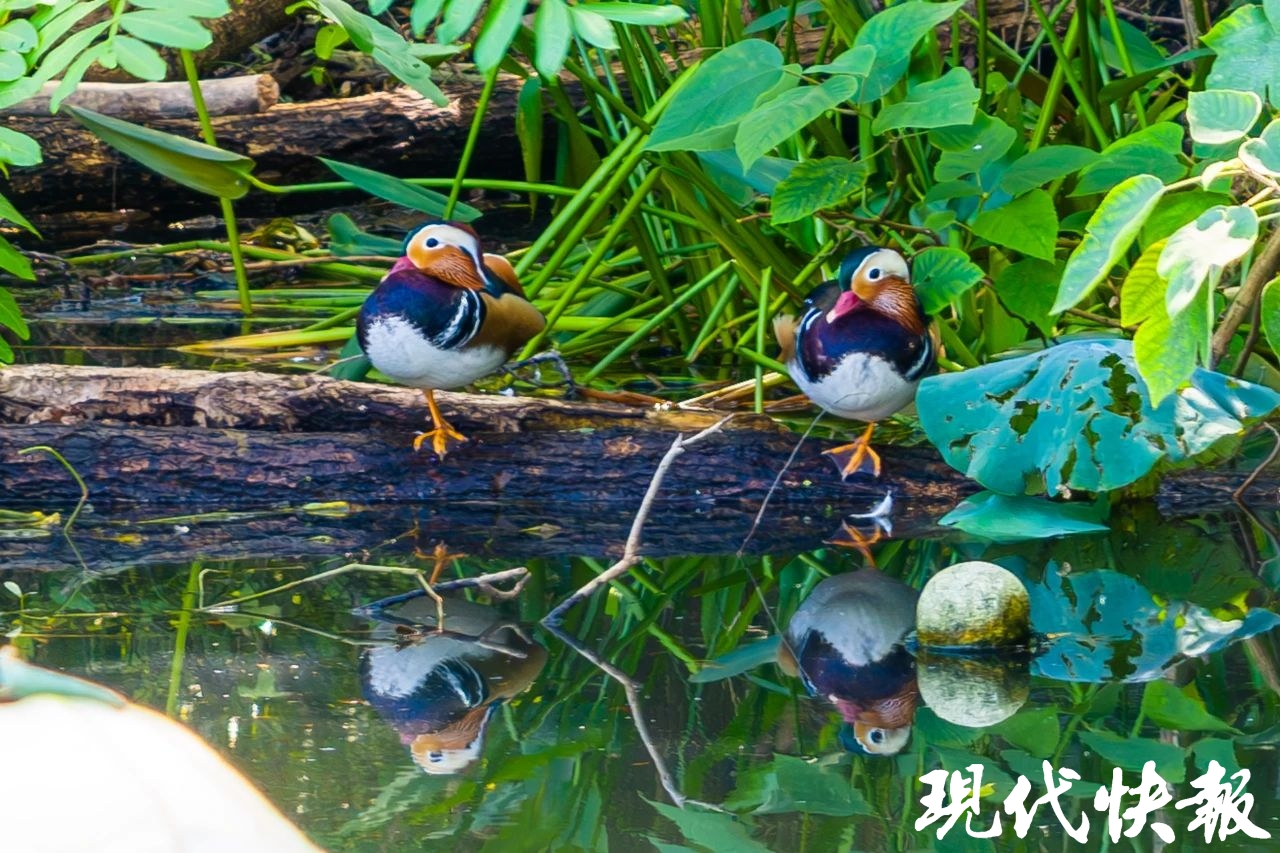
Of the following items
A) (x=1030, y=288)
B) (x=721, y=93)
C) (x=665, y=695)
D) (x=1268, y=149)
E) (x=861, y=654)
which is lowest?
(x=1030, y=288)

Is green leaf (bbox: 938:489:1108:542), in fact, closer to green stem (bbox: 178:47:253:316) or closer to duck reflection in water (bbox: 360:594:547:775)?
duck reflection in water (bbox: 360:594:547:775)

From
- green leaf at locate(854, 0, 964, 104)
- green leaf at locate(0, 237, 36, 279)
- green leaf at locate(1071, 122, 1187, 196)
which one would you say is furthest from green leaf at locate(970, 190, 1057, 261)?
green leaf at locate(0, 237, 36, 279)

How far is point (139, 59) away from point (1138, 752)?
1661 millimetres

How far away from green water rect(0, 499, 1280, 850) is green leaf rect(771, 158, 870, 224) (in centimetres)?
71

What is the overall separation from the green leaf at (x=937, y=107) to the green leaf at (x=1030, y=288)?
0.46 m

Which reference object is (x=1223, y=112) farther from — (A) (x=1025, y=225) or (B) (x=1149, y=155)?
(A) (x=1025, y=225)

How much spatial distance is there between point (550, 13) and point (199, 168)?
184cm

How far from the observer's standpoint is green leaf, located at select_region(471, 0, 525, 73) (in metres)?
2.05

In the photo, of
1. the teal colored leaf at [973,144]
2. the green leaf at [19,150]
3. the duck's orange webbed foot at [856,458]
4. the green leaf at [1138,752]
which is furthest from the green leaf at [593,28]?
the duck's orange webbed foot at [856,458]

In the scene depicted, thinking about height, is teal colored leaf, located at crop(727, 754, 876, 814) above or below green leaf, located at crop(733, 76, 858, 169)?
below

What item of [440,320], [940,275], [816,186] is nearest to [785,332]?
[940,275]

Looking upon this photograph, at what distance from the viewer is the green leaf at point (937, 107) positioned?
276 centimetres

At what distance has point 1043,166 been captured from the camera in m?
3.07

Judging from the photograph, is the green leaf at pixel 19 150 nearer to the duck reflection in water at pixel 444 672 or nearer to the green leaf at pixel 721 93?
the duck reflection in water at pixel 444 672
